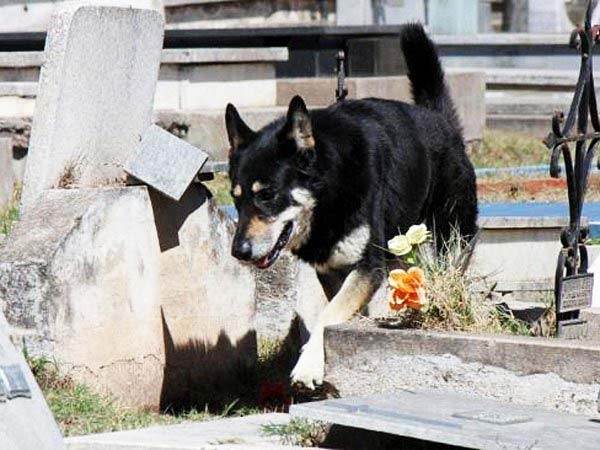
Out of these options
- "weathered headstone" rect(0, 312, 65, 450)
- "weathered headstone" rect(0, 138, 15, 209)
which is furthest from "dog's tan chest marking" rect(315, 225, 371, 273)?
"weathered headstone" rect(0, 138, 15, 209)

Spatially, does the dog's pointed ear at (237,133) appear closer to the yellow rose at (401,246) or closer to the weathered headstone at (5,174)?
the yellow rose at (401,246)

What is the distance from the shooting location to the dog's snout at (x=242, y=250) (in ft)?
22.7

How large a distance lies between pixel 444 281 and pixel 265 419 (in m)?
0.90

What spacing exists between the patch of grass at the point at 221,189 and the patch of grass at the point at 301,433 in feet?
15.0

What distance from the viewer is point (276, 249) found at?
7.11 m

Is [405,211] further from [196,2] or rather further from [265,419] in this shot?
[196,2]

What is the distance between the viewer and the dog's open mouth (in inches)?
276

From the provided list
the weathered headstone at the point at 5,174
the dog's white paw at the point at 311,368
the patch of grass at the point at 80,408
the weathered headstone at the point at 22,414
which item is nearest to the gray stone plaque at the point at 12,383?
the weathered headstone at the point at 22,414

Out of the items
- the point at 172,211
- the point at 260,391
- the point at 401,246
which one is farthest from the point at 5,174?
the point at 401,246

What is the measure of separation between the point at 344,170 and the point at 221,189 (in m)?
4.23

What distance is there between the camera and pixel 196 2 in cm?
1966

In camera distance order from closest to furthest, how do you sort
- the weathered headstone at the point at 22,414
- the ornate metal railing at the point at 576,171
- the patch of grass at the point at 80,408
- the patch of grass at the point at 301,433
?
1. the weathered headstone at the point at 22,414
2. the patch of grass at the point at 301,433
3. the ornate metal railing at the point at 576,171
4. the patch of grass at the point at 80,408

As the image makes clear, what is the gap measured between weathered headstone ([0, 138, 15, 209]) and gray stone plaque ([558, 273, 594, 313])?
517 cm

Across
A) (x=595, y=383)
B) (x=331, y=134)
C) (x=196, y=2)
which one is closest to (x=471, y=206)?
(x=331, y=134)
